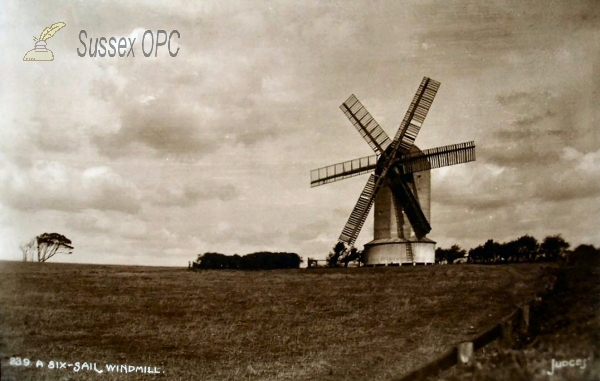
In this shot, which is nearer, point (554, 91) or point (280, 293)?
point (554, 91)

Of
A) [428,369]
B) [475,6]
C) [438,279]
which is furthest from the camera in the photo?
[438,279]

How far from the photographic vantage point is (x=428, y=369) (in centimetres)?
750

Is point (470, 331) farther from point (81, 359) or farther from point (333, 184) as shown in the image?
point (81, 359)

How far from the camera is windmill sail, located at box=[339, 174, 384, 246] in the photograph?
9609 mm

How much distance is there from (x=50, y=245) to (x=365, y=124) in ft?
18.9

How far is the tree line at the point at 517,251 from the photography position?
29.0 feet

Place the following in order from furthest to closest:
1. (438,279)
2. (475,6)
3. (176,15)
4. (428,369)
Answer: (438,279) → (176,15) → (475,6) → (428,369)

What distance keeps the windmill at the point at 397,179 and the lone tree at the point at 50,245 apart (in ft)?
14.6

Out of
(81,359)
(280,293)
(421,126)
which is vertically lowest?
(81,359)

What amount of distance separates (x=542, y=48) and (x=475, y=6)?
3.76 ft

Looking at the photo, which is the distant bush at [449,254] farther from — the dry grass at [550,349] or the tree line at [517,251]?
the dry grass at [550,349]

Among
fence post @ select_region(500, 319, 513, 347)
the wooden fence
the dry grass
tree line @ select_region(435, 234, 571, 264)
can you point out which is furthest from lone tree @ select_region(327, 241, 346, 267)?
fence post @ select_region(500, 319, 513, 347)

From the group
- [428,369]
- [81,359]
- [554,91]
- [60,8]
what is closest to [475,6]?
[554,91]

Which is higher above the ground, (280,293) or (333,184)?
(333,184)
